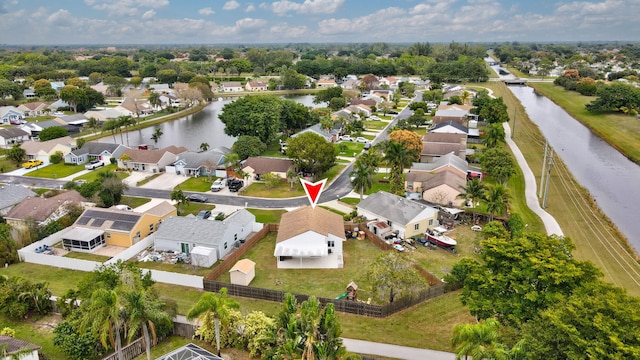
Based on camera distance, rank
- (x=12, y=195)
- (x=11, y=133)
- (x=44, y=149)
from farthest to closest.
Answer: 1. (x=11, y=133)
2. (x=44, y=149)
3. (x=12, y=195)

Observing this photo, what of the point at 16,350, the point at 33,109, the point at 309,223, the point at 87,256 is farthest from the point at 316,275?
the point at 33,109

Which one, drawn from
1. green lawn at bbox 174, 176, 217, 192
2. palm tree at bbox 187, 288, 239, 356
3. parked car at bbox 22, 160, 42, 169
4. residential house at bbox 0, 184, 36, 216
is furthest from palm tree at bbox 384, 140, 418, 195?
parked car at bbox 22, 160, 42, 169

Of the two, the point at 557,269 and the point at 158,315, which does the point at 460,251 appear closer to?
the point at 557,269

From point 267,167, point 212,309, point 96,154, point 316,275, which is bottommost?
point 316,275

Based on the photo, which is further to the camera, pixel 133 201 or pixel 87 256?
pixel 133 201

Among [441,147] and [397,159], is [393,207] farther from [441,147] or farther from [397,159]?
[441,147]
